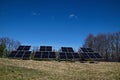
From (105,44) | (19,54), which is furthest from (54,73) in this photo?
(105,44)

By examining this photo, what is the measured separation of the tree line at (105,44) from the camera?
49.2 metres

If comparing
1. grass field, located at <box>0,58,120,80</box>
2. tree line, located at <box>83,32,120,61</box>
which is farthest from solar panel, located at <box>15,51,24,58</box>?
tree line, located at <box>83,32,120,61</box>

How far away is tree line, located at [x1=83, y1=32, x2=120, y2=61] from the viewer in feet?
161

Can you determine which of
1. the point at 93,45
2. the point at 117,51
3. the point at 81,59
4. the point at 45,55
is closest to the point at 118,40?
the point at 117,51

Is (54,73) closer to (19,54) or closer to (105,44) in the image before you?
(19,54)

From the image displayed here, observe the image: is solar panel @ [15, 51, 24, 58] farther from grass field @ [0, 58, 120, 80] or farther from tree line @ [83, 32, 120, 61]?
tree line @ [83, 32, 120, 61]

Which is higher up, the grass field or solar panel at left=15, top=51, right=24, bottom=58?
solar panel at left=15, top=51, right=24, bottom=58

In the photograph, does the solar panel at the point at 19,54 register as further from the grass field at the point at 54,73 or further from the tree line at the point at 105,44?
the tree line at the point at 105,44

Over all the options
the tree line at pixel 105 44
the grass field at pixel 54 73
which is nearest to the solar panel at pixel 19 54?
the grass field at pixel 54 73

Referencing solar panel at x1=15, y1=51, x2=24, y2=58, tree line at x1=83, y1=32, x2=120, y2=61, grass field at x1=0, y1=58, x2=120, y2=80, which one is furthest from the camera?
tree line at x1=83, y1=32, x2=120, y2=61

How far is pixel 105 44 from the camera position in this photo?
51719mm

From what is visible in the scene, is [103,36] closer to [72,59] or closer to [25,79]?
[72,59]

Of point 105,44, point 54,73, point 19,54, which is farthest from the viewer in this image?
point 105,44

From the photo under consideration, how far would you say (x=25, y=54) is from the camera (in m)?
21.5
